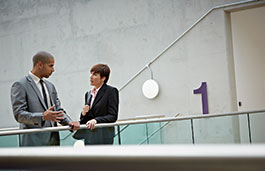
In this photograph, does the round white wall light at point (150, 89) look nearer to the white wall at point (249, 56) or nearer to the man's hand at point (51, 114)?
the white wall at point (249, 56)

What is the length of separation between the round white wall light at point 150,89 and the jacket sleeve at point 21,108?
17.8 feet

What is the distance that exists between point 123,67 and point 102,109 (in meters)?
5.16

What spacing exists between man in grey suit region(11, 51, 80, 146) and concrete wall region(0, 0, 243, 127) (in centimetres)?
511

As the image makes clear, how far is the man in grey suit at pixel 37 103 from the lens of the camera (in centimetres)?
376

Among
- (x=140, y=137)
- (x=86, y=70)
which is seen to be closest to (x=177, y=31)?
(x=86, y=70)

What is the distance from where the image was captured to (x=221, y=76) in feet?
28.5

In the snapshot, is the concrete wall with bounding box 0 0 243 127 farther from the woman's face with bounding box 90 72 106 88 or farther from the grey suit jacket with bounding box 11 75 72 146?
the grey suit jacket with bounding box 11 75 72 146

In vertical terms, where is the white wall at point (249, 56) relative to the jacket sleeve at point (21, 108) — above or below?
above

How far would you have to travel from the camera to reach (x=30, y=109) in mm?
3893

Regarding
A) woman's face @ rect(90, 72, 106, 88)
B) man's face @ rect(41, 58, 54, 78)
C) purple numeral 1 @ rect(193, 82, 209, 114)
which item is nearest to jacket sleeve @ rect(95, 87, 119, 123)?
woman's face @ rect(90, 72, 106, 88)

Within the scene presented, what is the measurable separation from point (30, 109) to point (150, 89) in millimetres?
5396

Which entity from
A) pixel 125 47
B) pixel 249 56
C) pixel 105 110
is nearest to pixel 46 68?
A: pixel 105 110

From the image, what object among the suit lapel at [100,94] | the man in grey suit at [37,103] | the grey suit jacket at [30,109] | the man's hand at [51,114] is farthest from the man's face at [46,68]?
the suit lapel at [100,94]

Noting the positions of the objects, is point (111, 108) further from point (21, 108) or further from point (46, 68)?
point (21, 108)
